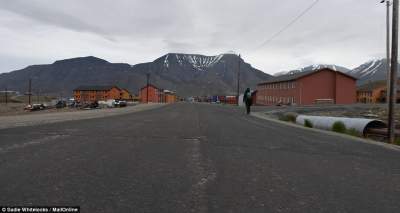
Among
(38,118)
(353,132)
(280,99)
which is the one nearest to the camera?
(353,132)

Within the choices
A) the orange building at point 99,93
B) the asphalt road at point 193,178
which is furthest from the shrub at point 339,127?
the orange building at point 99,93

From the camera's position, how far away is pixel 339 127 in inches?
655

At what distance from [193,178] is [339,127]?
1312 centimetres

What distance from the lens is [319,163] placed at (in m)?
6.97

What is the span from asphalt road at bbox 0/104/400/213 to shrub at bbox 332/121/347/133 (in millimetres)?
7813

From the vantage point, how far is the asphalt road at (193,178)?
4.14 meters

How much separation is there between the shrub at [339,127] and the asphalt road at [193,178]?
308 inches

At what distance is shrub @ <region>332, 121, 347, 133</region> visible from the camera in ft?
53.8

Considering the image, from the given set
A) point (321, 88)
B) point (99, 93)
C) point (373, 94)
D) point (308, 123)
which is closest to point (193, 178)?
point (308, 123)

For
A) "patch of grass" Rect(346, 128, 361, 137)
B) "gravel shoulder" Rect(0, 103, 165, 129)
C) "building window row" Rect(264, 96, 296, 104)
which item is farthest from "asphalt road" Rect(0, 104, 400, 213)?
"building window row" Rect(264, 96, 296, 104)

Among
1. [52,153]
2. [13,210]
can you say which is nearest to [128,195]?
[13,210]

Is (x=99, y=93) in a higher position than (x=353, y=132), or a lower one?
higher

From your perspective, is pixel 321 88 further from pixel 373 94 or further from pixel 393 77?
pixel 393 77

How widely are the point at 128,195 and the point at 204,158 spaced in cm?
285
